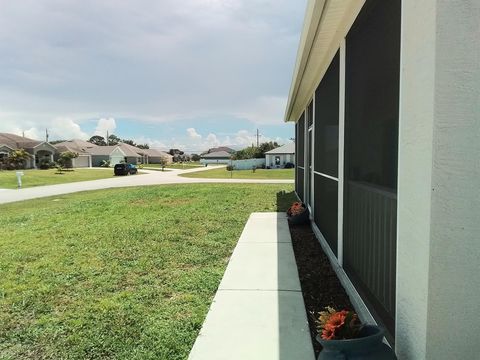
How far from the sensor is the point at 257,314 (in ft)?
10.9

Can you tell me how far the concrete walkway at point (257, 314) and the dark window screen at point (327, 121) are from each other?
1579 mm

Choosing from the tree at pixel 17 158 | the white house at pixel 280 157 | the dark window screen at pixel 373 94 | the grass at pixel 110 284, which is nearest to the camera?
the dark window screen at pixel 373 94

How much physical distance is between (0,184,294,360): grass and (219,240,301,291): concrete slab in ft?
0.68

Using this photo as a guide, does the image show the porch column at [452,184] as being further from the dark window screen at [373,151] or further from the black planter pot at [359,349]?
the dark window screen at [373,151]

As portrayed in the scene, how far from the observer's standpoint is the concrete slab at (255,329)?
2.65 metres

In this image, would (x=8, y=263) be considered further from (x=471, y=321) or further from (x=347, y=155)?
(x=471, y=321)

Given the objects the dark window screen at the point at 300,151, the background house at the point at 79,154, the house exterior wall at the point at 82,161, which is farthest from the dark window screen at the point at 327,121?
the house exterior wall at the point at 82,161

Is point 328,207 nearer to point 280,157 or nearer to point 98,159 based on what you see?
point 280,157

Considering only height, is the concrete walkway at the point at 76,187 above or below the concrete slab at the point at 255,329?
Answer: below

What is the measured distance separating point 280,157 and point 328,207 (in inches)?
1844

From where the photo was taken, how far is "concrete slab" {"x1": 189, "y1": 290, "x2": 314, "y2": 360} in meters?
2.65

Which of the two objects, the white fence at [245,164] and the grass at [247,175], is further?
the white fence at [245,164]

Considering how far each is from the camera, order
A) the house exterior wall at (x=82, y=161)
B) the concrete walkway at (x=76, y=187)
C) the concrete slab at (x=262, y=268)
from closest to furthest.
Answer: the concrete slab at (x=262, y=268)
the concrete walkway at (x=76, y=187)
the house exterior wall at (x=82, y=161)

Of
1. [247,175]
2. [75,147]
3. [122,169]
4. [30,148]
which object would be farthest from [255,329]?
[75,147]
